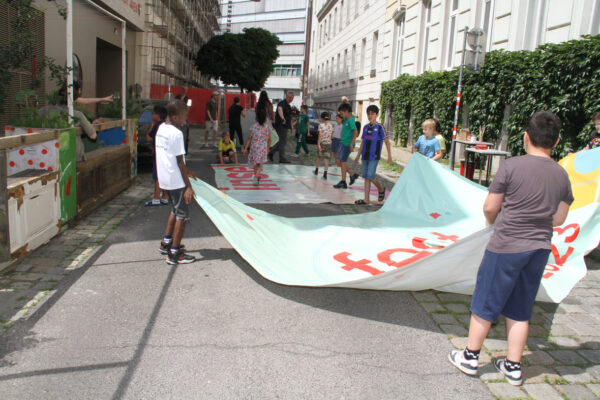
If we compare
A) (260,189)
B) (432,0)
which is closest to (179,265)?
(260,189)

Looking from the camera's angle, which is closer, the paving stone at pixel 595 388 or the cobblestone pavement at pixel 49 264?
the paving stone at pixel 595 388

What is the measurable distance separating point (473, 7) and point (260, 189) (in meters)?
8.61

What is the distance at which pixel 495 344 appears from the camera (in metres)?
4.03

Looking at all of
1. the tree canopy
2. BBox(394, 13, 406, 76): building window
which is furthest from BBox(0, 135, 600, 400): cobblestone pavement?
Result: the tree canopy

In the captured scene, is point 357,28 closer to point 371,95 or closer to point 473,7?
point 371,95

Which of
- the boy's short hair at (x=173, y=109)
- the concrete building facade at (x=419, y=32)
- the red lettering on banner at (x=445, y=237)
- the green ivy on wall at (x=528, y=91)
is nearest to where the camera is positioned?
the boy's short hair at (x=173, y=109)

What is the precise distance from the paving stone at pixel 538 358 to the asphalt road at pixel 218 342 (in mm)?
611

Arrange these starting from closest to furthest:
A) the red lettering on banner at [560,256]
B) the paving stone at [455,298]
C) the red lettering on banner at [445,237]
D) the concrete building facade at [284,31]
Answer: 1. the paving stone at [455,298]
2. the red lettering on banner at [560,256]
3. the red lettering on banner at [445,237]
4. the concrete building facade at [284,31]

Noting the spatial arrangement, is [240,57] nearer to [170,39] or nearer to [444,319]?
[170,39]

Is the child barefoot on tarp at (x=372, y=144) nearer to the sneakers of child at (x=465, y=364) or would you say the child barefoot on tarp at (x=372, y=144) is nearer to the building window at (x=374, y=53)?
the sneakers of child at (x=465, y=364)

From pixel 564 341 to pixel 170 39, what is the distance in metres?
33.6

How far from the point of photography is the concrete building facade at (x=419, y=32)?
1073 cm

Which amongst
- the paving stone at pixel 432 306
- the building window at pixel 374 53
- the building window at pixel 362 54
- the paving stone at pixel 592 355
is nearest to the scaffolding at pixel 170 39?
the building window at pixel 362 54

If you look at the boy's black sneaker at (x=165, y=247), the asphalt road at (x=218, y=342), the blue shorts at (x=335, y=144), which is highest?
the blue shorts at (x=335, y=144)
